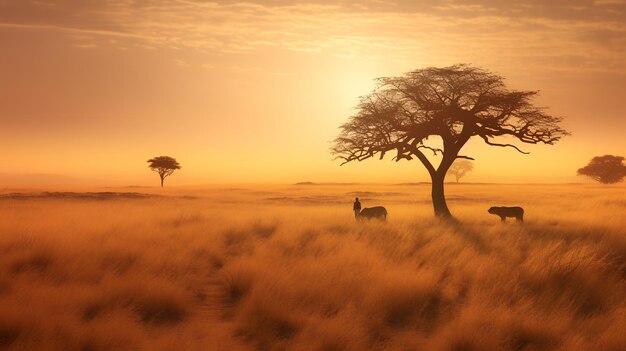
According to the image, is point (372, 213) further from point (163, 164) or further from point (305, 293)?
point (163, 164)

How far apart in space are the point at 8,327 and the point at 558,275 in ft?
32.0

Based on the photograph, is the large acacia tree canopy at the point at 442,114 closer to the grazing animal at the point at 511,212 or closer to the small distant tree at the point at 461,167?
the grazing animal at the point at 511,212

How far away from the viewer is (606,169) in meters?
88.3

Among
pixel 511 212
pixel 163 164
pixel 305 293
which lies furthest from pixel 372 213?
→ pixel 163 164

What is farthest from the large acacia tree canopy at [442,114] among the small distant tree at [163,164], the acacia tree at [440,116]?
the small distant tree at [163,164]

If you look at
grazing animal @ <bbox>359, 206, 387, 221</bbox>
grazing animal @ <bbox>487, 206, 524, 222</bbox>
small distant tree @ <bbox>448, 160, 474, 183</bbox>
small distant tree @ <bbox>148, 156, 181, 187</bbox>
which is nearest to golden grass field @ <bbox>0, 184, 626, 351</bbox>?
grazing animal @ <bbox>359, 206, 387, 221</bbox>

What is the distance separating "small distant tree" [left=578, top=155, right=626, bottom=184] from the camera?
3450 inches

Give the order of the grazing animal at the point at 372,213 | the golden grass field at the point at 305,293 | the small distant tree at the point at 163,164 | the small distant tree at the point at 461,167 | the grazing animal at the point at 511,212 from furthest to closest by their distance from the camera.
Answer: the small distant tree at the point at 461,167 → the small distant tree at the point at 163,164 → the grazing animal at the point at 511,212 → the grazing animal at the point at 372,213 → the golden grass field at the point at 305,293

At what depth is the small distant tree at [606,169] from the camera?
87625 millimetres

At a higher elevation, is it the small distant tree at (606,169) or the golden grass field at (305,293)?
the small distant tree at (606,169)

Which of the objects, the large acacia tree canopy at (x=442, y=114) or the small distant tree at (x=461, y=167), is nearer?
the large acacia tree canopy at (x=442, y=114)

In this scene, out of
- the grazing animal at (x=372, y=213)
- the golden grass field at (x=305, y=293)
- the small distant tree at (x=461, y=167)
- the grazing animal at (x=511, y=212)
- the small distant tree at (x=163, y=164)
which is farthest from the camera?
the small distant tree at (x=461, y=167)

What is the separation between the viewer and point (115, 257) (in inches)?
436

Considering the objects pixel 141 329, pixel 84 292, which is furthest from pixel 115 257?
pixel 141 329
